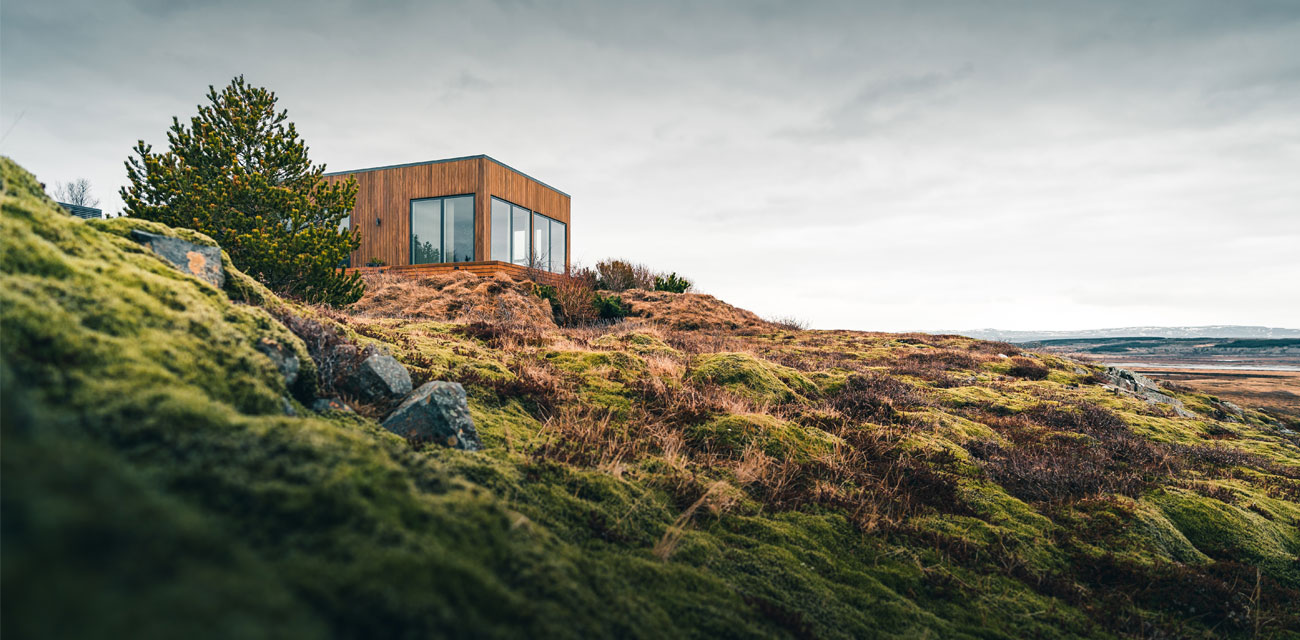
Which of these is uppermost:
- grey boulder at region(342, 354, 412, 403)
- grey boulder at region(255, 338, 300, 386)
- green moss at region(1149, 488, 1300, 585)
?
grey boulder at region(255, 338, 300, 386)

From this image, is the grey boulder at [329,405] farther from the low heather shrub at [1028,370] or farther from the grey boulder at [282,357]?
the low heather shrub at [1028,370]

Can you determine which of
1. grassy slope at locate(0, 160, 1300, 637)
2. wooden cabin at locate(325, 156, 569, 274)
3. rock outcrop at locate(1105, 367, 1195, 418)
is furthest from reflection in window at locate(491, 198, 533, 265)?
rock outcrop at locate(1105, 367, 1195, 418)

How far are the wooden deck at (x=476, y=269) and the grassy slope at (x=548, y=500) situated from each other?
1488 centimetres

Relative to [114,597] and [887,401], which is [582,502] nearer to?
[114,597]

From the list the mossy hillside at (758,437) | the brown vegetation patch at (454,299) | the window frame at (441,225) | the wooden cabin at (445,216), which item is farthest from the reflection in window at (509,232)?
the mossy hillside at (758,437)

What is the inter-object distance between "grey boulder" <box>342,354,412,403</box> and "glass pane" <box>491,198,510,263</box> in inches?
768

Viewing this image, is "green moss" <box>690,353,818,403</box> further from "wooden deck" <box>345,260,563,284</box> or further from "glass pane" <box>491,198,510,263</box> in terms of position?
"glass pane" <box>491,198,510,263</box>

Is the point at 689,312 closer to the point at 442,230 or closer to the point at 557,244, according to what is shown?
the point at 557,244

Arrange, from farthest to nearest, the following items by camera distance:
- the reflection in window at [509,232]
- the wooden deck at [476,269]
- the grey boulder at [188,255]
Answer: the reflection in window at [509,232], the wooden deck at [476,269], the grey boulder at [188,255]

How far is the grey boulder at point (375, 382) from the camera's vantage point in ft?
14.5

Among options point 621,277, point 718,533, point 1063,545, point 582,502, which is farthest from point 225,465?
point 621,277

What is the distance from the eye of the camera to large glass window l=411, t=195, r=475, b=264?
23.0 metres

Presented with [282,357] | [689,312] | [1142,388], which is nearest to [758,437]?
[282,357]

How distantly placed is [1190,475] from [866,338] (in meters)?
12.9
